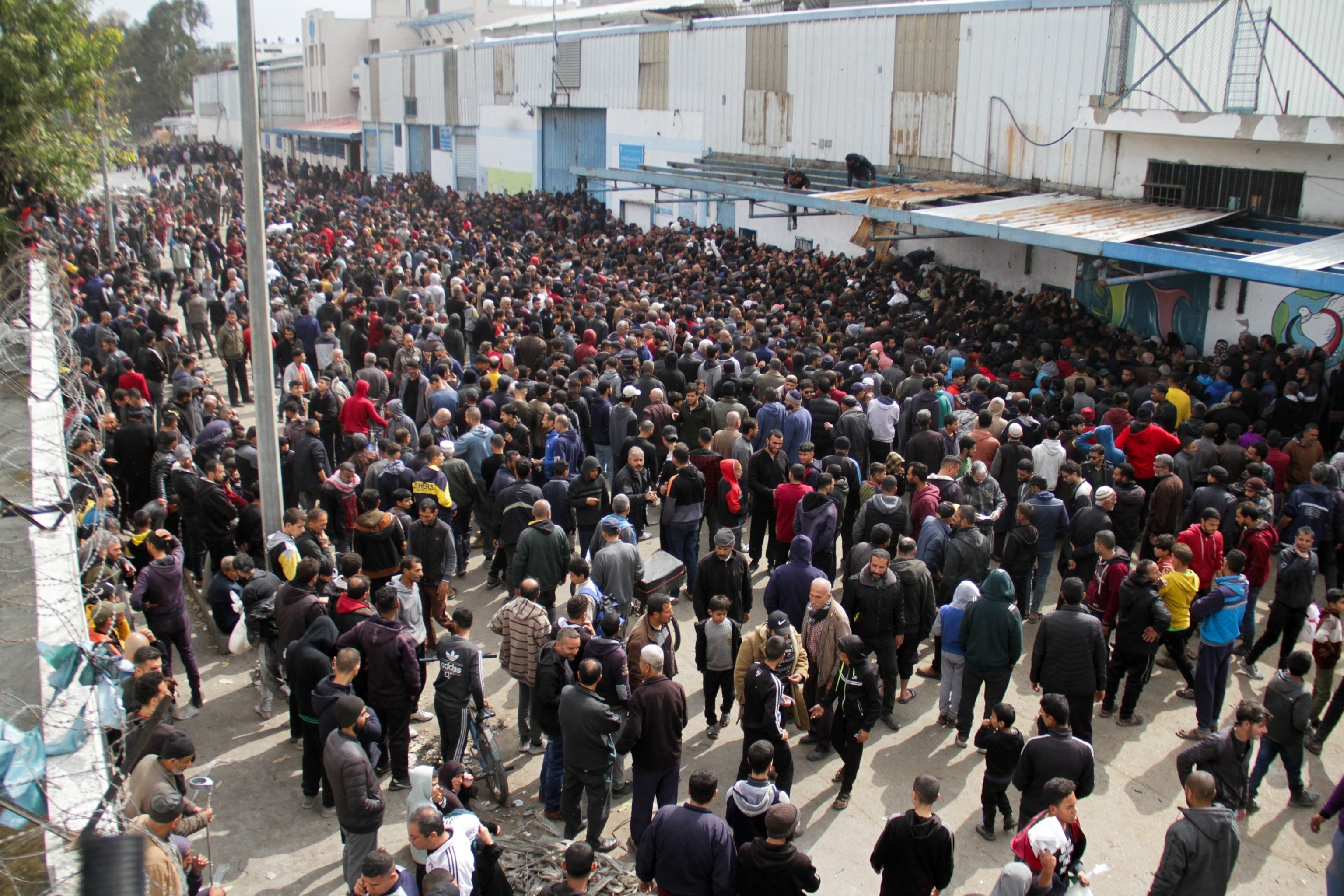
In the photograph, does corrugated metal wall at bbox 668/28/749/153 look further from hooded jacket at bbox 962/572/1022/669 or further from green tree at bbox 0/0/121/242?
hooded jacket at bbox 962/572/1022/669

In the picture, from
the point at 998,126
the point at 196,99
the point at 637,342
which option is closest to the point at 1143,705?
the point at 637,342

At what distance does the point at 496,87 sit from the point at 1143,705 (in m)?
36.7

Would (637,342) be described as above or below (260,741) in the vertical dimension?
above

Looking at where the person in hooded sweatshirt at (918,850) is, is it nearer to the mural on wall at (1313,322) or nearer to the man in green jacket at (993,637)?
the man in green jacket at (993,637)

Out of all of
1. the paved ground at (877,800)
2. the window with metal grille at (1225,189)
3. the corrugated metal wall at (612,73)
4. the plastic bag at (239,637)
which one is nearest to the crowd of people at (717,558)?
the paved ground at (877,800)

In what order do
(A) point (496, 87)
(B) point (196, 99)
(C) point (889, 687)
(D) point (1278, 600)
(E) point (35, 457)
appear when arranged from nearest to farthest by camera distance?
(C) point (889, 687), (D) point (1278, 600), (E) point (35, 457), (A) point (496, 87), (B) point (196, 99)

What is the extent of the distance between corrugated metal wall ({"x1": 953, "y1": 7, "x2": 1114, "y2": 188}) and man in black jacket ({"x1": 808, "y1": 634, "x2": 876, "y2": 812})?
13517 mm

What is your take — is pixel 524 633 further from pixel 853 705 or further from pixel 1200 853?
pixel 1200 853

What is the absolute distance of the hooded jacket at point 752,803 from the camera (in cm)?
534

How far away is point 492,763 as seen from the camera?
6.66 meters

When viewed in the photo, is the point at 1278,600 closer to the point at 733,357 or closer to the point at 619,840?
the point at 619,840

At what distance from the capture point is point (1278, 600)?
26.1ft

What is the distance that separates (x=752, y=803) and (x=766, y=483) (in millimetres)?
4519

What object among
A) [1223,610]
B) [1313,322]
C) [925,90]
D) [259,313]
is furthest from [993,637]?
[925,90]
